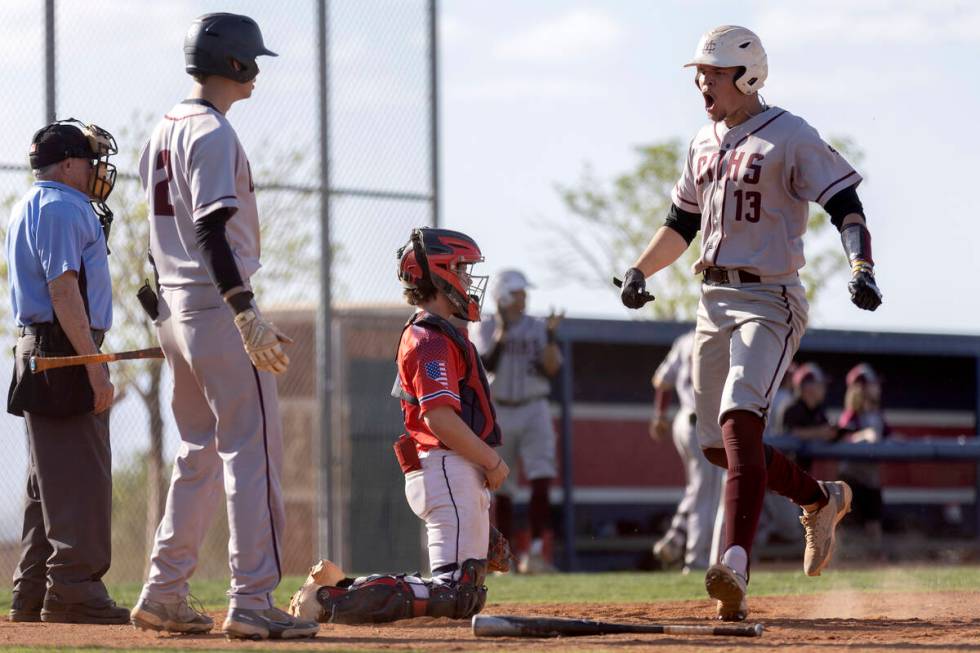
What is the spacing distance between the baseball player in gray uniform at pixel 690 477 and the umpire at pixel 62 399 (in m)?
6.02

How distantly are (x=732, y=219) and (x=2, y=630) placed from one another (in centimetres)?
329

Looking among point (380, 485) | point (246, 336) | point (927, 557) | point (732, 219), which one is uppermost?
point (732, 219)

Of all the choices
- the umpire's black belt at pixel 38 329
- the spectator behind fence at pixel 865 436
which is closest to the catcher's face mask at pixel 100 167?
the umpire's black belt at pixel 38 329

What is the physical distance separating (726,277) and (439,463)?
55.6 inches

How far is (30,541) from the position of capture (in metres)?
7.17

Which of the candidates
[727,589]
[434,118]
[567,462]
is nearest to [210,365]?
[727,589]

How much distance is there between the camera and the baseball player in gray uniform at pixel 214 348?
574 cm

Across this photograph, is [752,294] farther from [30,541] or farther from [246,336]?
[30,541]

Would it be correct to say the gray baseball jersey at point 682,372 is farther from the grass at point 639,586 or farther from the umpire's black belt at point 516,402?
the grass at point 639,586

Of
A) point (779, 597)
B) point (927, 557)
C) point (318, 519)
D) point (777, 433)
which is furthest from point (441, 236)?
point (927, 557)

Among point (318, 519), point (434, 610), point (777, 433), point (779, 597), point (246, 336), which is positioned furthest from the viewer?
point (777, 433)

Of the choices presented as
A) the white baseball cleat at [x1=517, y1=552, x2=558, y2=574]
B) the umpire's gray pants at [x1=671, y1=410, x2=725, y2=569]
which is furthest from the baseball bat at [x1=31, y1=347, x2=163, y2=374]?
the umpire's gray pants at [x1=671, y1=410, x2=725, y2=569]

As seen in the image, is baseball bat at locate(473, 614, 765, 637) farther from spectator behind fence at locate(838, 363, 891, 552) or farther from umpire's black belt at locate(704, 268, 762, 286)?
spectator behind fence at locate(838, 363, 891, 552)

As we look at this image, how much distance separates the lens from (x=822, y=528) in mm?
6988
